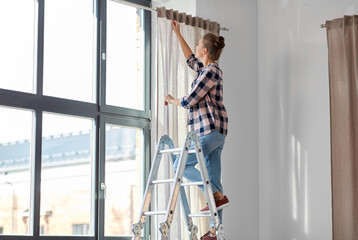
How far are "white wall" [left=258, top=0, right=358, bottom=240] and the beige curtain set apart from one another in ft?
0.64

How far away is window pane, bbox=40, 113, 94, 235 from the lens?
15.1ft

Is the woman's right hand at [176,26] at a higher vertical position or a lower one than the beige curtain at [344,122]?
higher

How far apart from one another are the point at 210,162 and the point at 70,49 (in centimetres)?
142

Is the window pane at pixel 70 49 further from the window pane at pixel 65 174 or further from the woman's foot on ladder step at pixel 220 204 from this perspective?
the woman's foot on ladder step at pixel 220 204

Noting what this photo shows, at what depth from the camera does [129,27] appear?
17.5ft

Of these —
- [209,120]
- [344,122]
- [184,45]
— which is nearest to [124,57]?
[184,45]

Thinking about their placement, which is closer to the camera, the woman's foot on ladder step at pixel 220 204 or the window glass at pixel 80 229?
the woman's foot on ladder step at pixel 220 204

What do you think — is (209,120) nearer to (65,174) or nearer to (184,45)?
(184,45)

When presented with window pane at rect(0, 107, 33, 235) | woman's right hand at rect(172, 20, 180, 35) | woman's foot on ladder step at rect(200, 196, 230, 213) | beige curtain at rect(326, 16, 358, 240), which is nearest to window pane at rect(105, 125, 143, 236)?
window pane at rect(0, 107, 33, 235)

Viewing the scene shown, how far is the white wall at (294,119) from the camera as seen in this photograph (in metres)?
5.21

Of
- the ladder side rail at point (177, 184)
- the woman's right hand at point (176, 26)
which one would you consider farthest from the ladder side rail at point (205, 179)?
the woman's right hand at point (176, 26)

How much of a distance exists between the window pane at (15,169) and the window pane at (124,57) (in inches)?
31.3

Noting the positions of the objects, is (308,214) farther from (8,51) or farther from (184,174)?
(8,51)

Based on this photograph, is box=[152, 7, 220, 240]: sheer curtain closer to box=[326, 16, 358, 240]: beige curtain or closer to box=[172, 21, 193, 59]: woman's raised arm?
box=[172, 21, 193, 59]: woman's raised arm
